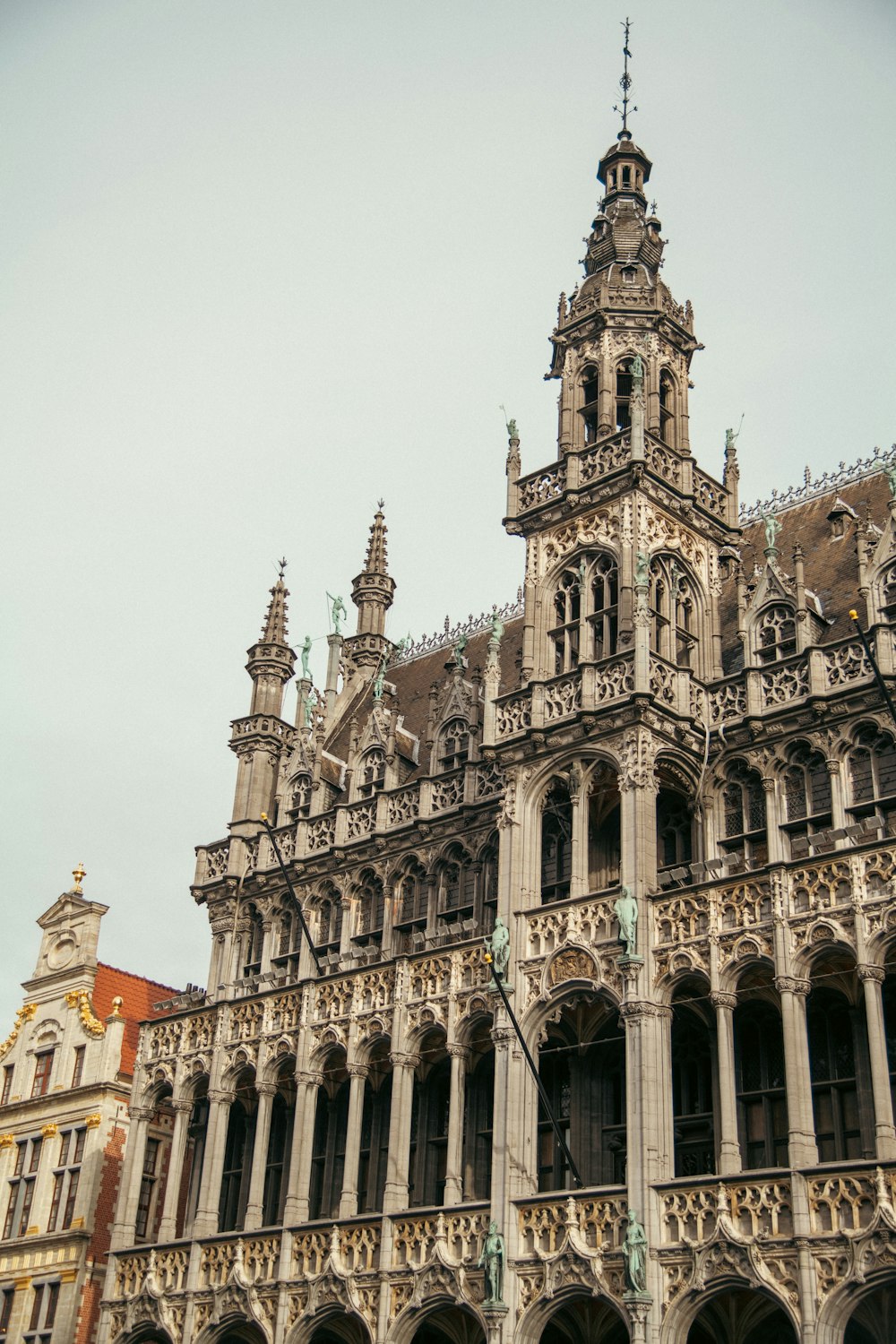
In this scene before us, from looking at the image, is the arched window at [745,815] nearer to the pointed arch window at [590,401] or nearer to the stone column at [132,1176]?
the pointed arch window at [590,401]

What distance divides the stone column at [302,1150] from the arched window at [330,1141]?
510mm

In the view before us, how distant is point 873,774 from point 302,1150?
1634cm

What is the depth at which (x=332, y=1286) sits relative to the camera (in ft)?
120

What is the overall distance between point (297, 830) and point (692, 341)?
17.2m

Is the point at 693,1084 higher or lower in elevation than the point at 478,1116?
lower

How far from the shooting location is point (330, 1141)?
41.8 m

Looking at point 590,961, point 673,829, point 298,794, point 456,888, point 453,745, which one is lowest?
point 590,961

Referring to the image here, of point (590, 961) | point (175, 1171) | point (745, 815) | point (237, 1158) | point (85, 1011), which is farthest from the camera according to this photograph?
point (85, 1011)

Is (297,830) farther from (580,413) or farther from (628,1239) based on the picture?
(628,1239)

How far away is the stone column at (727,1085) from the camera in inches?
1222

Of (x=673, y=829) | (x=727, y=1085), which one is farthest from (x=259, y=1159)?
(x=727, y=1085)

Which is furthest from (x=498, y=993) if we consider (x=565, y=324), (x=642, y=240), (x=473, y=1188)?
(x=642, y=240)

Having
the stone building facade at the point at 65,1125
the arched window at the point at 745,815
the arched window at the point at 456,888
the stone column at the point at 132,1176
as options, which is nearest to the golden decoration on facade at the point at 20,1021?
the stone building facade at the point at 65,1125

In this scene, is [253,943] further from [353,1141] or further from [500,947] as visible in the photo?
[500,947]
